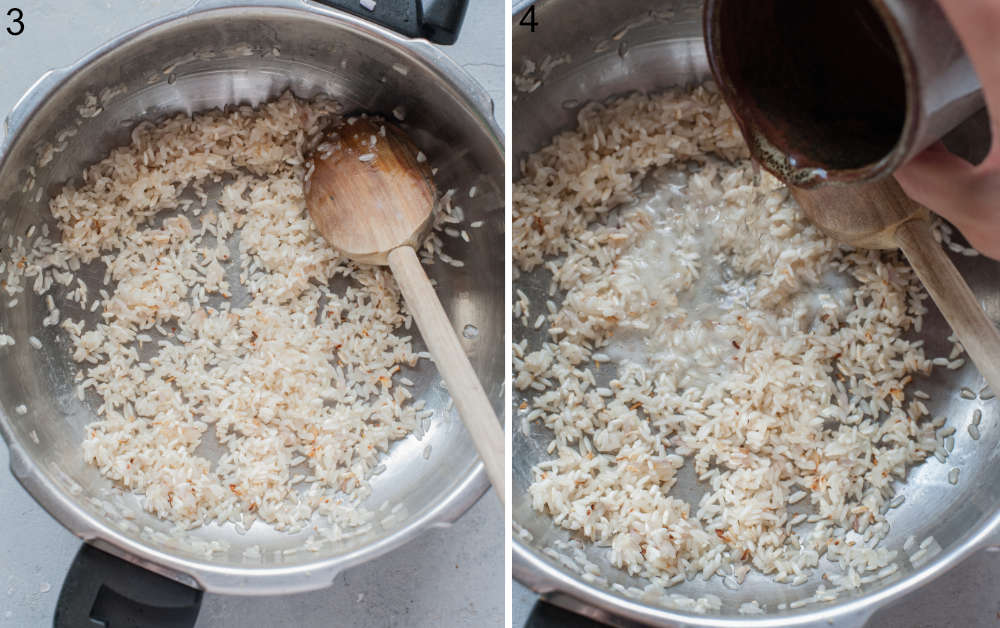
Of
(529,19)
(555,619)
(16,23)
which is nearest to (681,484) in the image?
(555,619)

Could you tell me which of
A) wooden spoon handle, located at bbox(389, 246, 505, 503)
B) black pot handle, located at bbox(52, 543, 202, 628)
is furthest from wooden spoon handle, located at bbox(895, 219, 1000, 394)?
black pot handle, located at bbox(52, 543, 202, 628)

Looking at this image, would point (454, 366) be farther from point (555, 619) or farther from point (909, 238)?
point (909, 238)

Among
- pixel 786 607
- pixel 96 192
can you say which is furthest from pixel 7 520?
pixel 786 607

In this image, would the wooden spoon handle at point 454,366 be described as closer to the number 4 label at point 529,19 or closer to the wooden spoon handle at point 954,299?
the number 4 label at point 529,19

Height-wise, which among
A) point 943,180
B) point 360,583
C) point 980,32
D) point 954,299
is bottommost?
point 360,583

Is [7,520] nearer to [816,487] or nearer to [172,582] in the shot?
[172,582]

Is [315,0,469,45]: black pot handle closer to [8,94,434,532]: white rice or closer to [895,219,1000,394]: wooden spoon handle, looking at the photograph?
[8,94,434,532]: white rice
